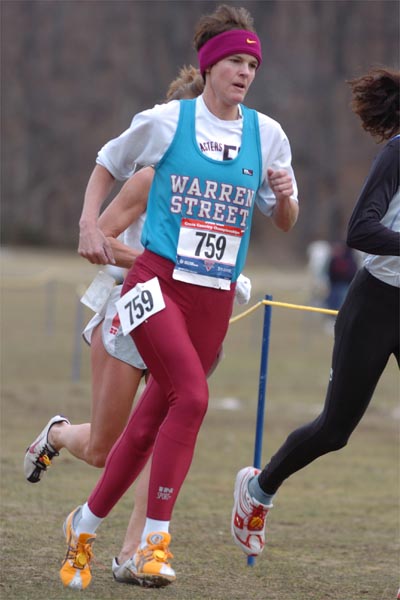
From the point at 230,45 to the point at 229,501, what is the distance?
4218mm

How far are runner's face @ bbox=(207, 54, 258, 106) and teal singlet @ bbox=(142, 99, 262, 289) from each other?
161 millimetres

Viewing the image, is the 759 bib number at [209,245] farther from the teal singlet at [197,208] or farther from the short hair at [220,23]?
the short hair at [220,23]

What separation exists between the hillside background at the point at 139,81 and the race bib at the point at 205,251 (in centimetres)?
6092

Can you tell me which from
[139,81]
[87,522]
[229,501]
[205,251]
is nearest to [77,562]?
[87,522]

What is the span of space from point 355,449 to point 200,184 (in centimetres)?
729

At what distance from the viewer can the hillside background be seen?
6731 cm

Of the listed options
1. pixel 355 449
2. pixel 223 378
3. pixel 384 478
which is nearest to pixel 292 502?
pixel 384 478

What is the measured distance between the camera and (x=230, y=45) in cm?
506

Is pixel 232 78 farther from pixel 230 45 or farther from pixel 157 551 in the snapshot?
pixel 157 551

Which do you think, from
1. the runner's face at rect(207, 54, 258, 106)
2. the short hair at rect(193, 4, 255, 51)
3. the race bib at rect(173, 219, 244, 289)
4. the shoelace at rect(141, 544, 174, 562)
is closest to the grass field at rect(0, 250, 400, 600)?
the shoelace at rect(141, 544, 174, 562)

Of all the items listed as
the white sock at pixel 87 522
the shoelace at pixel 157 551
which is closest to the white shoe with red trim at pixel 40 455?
the white sock at pixel 87 522

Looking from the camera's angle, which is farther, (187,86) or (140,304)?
(187,86)

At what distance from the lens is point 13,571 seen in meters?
5.58

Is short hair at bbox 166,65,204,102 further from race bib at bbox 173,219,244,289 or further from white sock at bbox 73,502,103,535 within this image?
white sock at bbox 73,502,103,535
